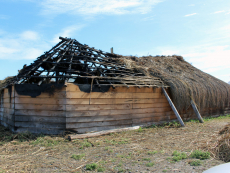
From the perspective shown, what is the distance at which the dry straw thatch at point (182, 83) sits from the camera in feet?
33.8

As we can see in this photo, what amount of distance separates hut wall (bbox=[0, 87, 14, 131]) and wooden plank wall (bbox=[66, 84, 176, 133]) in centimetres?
294

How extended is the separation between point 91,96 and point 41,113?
2.10 meters

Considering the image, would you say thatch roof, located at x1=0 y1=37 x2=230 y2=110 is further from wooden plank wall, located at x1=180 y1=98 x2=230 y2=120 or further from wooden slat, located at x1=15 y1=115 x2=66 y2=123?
wooden slat, located at x1=15 y1=115 x2=66 y2=123

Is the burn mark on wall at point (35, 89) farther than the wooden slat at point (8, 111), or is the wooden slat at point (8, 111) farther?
the wooden slat at point (8, 111)

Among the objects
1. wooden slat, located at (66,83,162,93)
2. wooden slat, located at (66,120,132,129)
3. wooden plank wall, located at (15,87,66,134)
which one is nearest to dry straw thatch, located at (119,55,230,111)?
wooden slat, located at (66,83,162,93)

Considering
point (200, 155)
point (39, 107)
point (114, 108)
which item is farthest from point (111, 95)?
point (200, 155)

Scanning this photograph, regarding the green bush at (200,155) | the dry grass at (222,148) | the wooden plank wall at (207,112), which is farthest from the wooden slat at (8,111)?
the wooden plank wall at (207,112)

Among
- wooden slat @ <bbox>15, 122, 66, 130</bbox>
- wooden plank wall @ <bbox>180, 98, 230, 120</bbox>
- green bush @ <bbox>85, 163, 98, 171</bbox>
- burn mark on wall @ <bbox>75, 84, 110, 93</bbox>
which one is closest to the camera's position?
green bush @ <bbox>85, 163, 98, 171</bbox>

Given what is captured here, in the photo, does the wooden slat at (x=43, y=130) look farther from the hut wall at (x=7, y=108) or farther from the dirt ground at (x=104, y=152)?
the hut wall at (x=7, y=108)

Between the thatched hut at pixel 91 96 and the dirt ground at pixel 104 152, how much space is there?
0.70 meters

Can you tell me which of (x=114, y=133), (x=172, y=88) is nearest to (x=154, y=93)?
(x=172, y=88)

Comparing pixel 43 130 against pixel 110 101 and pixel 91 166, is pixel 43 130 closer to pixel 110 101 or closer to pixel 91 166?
pixel 110 101

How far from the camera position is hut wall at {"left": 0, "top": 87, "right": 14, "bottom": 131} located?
8.45m

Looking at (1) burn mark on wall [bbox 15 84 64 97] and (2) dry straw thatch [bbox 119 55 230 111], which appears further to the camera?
(2) dry straw thatch [bbox 119 55 230 111]
